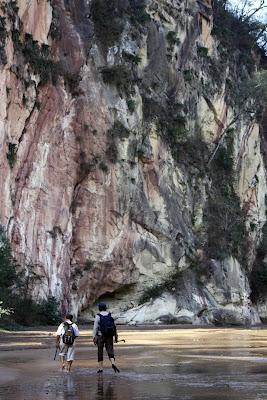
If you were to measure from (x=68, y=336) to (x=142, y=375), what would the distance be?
181 cm

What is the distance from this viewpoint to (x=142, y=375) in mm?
12891

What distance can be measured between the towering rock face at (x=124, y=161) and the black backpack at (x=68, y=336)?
2069cm

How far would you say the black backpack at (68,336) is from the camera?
45.2 feet

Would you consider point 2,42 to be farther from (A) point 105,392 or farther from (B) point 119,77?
(A) point 105,392

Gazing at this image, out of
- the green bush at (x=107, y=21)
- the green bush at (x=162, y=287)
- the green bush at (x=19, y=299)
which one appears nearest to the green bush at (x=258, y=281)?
the green bush at (x=162, y=287)

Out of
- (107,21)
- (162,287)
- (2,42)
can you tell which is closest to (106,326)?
(2,42)

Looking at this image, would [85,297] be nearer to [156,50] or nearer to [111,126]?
[111,126]

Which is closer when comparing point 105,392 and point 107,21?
point 105,392

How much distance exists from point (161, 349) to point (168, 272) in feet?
81.3

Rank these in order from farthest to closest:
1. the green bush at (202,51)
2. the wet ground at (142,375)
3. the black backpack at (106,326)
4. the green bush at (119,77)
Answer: the green bush at (202,51) → the green bush at (119,77) → the black backpack at (106,326) → the wet ground at (142,375)

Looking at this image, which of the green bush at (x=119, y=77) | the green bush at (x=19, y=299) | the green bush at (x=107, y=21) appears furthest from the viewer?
the green bush at (x=107, y=21)

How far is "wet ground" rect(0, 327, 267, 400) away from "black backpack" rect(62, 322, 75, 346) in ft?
1.95

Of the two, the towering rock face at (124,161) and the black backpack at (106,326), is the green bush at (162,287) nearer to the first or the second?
the towering rock face at (124,161)

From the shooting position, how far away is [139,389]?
10742mm
